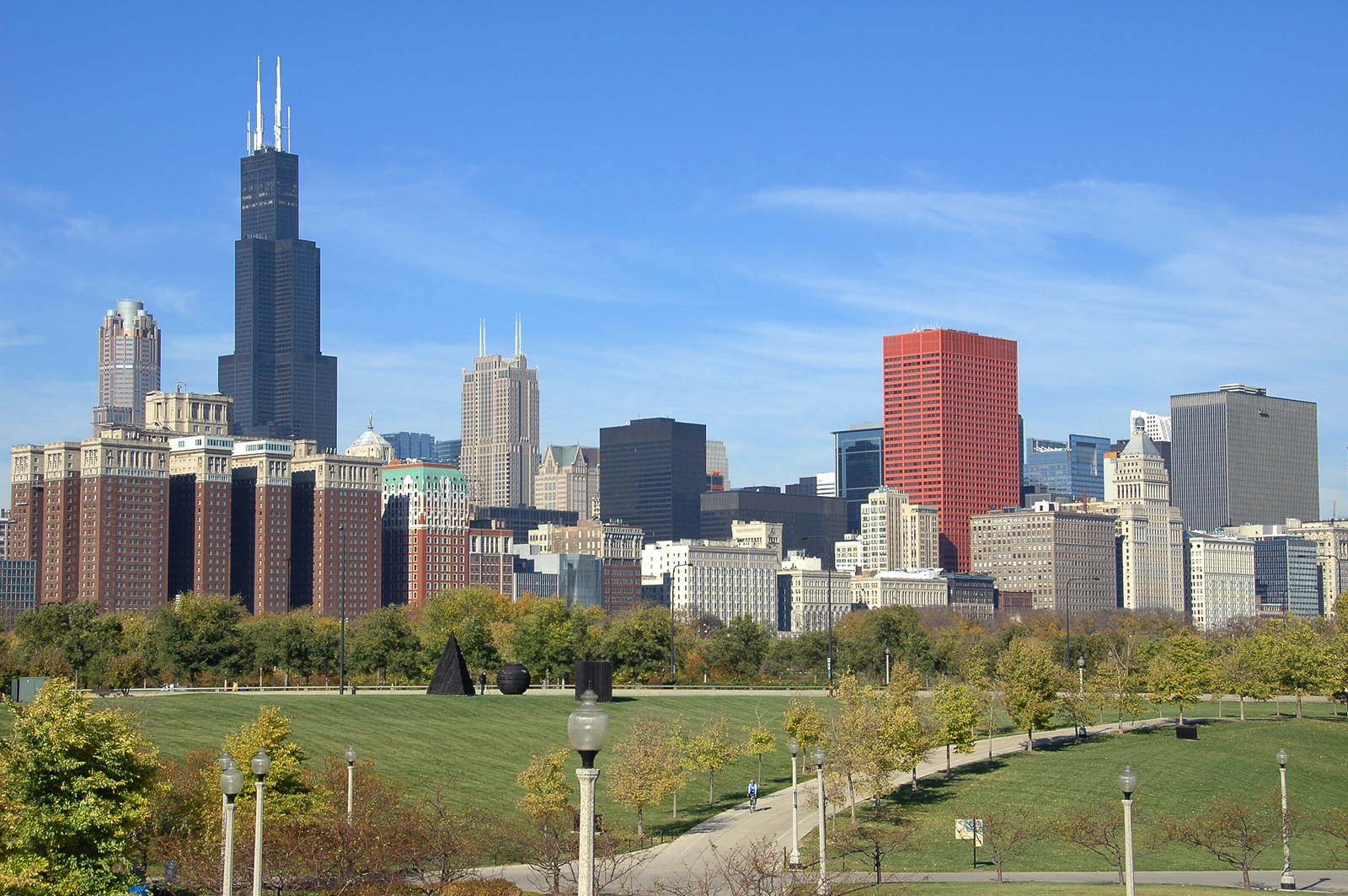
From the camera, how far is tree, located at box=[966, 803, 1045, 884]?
54.0 m

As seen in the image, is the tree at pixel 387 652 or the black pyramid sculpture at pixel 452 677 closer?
the black pyramid sculpture at pixel 452 677

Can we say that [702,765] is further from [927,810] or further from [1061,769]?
[1061,769]

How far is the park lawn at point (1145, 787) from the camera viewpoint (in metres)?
56.7

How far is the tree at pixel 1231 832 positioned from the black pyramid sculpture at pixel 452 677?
137 ft

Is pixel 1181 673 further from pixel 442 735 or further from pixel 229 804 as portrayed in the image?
pixel 229 804

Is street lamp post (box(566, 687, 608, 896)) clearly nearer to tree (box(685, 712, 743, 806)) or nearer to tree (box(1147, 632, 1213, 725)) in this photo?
tree (box(685, 712, 743, 806))

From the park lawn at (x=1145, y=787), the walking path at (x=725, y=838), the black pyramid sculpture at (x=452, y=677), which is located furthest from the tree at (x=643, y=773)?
the black pyramid sculpture at (x=452, y=677)

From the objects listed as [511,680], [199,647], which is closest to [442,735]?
[511,680]

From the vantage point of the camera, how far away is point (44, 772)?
33.7 m

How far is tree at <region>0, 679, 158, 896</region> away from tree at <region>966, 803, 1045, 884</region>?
91.2 feet

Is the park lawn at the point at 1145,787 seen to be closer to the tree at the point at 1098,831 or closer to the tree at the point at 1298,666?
the tree at the point at 1098,831

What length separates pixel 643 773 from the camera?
2314 inches

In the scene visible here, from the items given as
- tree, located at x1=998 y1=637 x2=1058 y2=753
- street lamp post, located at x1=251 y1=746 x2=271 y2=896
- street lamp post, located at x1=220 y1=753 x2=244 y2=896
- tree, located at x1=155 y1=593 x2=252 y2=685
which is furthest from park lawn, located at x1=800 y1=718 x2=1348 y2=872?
tree, located at x1=155 y1=593 x2=252 y2=685

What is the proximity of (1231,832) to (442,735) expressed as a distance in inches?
1421
